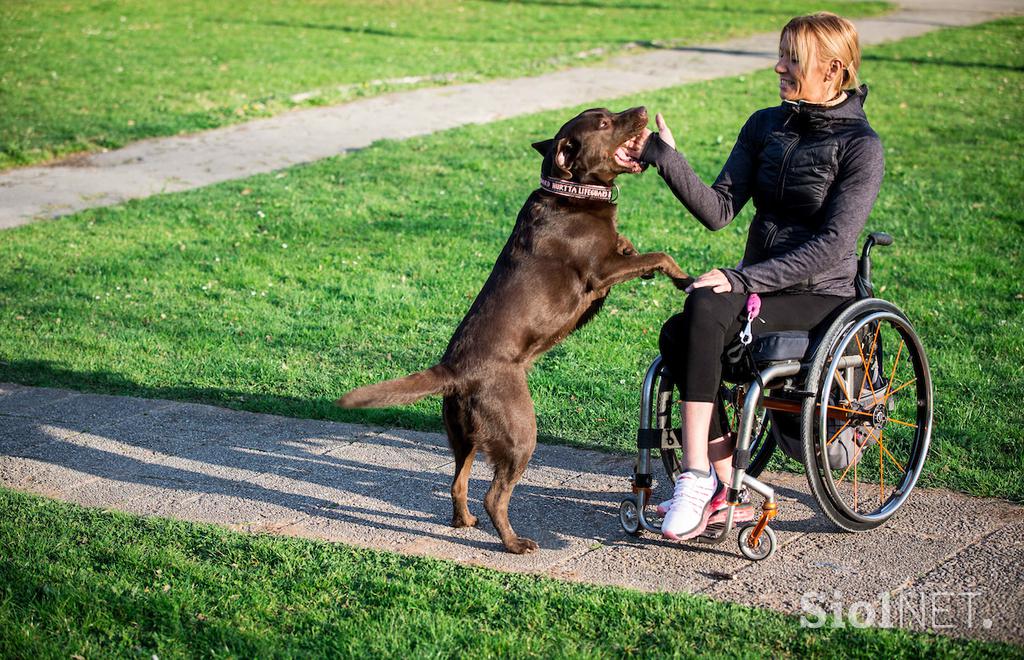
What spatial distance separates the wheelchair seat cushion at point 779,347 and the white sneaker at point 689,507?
0.49 meters

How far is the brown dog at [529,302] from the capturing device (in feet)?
13.1

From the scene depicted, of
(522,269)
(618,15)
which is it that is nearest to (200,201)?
(522,269)

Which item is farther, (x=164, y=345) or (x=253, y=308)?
(x=253, y=308)

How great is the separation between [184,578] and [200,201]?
6.56 meters

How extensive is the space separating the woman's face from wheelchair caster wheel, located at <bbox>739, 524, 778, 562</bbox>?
163cm

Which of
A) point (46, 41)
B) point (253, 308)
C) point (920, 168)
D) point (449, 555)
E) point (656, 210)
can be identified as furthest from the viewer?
point (46, 41)

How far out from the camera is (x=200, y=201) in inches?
386

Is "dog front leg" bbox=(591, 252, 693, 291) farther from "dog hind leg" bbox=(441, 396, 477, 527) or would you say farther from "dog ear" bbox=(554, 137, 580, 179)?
"dog hind leg" bbox=(441, 396, 477, 527)

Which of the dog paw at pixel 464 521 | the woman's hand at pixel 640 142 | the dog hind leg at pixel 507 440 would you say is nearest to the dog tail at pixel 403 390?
the dog hind leg at pixel 507 440

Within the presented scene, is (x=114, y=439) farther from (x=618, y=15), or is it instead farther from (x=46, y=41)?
(x=618, y=15)

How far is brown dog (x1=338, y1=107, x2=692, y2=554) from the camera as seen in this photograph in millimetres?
3996

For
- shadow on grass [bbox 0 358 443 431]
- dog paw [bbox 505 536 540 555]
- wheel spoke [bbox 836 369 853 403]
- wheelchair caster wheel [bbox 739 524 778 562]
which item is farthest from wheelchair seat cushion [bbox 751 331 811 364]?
shadow on grass [bbox 0 358 443 431]

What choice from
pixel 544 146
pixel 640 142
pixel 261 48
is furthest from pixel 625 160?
pixel 261 48

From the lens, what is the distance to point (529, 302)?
409cm
